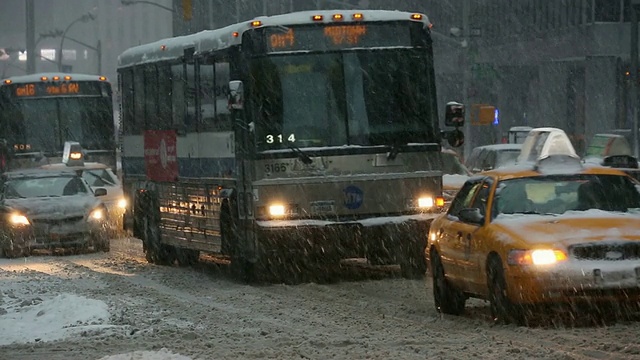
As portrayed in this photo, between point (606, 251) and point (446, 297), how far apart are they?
7.23 feet

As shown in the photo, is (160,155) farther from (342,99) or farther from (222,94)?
(342,99)

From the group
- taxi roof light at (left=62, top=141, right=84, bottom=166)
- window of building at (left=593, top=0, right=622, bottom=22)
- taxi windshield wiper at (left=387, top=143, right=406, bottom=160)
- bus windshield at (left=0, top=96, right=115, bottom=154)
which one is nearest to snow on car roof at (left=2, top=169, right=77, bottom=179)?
taxi roof light at (left=62, top=141, right=84, bottom=166)

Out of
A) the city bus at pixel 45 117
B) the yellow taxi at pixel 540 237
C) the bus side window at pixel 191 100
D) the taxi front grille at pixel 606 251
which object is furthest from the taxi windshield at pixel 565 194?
the city bus at pixel 45 117

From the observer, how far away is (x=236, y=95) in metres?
17.8

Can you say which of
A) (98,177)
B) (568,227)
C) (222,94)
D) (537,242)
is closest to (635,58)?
(98,177)

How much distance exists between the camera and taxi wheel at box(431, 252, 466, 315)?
13.8m

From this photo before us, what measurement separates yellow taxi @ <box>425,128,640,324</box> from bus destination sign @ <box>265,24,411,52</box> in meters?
4.22

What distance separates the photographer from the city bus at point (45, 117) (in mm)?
34281

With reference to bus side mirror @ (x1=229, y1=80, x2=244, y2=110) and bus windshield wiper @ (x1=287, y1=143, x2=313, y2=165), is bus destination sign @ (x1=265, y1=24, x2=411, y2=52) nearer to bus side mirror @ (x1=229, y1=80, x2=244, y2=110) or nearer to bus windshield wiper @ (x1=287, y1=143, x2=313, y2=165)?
bus side mirror @ (x1=229, y1=80, x2=244, y2=110)

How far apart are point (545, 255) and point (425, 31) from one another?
7.21 m

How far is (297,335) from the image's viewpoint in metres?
12.2

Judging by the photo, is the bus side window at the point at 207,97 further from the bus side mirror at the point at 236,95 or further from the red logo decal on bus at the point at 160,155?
the bus side mirror at the point at 236,95

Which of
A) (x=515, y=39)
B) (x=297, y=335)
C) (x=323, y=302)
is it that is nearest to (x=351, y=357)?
(x=297, y=335)

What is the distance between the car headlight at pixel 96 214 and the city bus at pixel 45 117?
8899 millimetres
